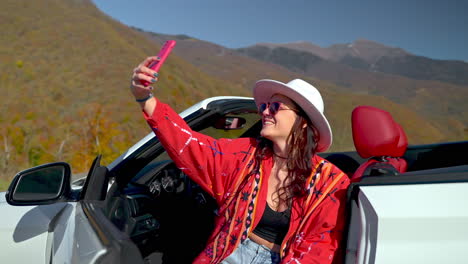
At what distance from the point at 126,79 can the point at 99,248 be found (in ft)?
143

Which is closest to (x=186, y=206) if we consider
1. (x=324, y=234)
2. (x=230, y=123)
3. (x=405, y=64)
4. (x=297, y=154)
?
(x=230, y=123)

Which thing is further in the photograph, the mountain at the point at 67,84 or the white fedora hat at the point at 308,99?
the mountain at the point at 67,84

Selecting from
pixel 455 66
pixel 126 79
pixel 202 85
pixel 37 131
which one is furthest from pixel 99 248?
pixel 455 66

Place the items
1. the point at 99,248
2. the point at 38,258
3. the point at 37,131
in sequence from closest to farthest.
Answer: the point at 99,248
the point at 38,258
the point at 37,131

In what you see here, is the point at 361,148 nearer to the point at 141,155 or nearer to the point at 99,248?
the point at 141,155

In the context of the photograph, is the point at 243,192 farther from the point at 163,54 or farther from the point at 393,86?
the point at 393,86

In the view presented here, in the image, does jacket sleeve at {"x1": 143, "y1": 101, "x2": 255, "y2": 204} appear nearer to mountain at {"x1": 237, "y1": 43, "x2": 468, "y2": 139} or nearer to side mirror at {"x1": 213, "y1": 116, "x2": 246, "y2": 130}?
side mirror at {"x1": 213, "y1": 116, "x2": 246, "y2": 130}

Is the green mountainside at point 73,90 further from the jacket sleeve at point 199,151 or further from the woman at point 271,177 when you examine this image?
the jacket sleeve at point 199,151

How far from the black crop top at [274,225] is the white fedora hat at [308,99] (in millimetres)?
511

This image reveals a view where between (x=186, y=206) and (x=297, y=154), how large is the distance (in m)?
0.90

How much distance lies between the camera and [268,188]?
7.25 ft

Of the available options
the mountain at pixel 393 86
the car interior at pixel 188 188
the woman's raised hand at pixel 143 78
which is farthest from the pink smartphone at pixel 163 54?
the mountain at pixel 393 86

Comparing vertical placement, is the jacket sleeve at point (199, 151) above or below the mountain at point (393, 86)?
below

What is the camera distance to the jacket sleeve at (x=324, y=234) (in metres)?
1.81
